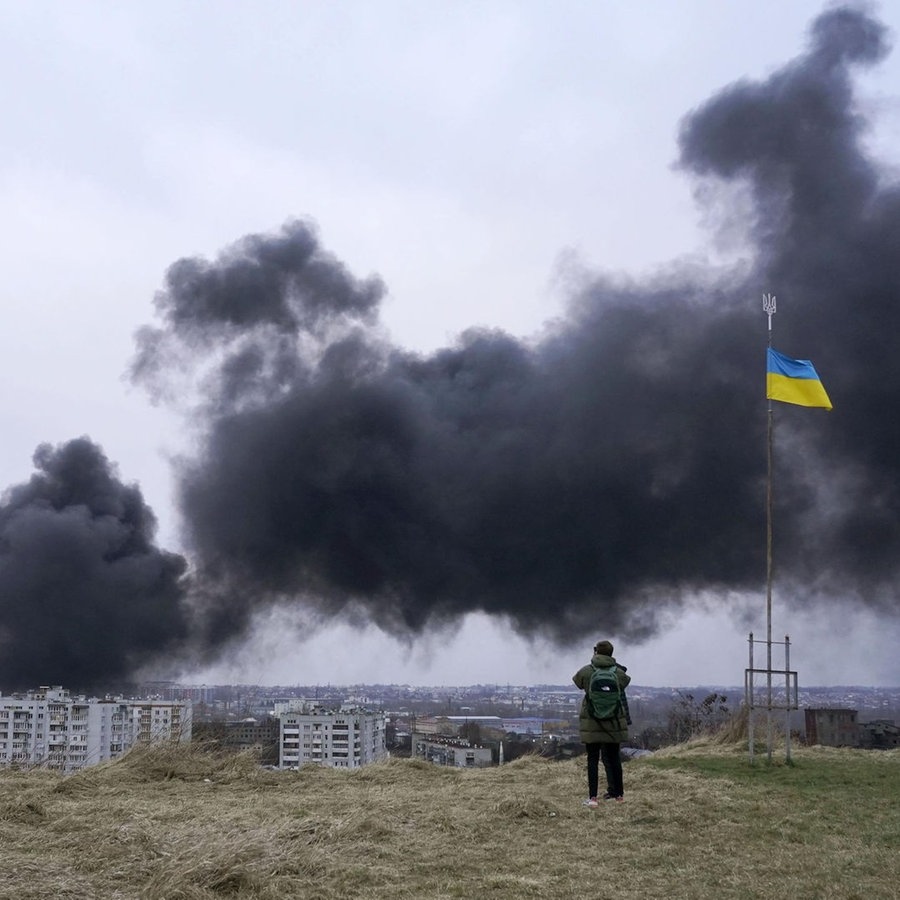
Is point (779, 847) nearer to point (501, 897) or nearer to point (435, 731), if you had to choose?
point (501, 897)

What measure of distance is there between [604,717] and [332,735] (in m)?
14.0

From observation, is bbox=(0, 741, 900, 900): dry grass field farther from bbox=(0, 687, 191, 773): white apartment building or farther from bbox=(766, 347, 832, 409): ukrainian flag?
bbox=(0, 687, 191, 773): white apartment building

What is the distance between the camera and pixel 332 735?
22.8 metres

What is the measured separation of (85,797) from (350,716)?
44.2ft

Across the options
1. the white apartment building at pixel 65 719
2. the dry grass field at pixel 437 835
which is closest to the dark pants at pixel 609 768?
the dry grass field at pixel 437 835

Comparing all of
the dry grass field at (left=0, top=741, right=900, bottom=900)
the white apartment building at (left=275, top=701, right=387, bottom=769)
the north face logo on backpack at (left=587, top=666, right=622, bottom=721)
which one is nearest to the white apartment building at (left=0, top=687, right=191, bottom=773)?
the white apartment building at (left=275, top=701, right=387, bottom=769)

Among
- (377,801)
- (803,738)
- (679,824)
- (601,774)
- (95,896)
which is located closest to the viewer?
(95,896)

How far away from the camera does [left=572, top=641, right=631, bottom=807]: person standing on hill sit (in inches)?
399

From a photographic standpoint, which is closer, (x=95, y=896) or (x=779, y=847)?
(x=95, y=896)

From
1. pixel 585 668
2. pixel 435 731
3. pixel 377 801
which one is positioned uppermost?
pixel 585 668

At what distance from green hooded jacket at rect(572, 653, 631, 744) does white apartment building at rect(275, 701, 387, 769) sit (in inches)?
484

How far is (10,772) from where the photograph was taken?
42.0 feet

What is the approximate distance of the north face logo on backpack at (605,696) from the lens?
1010cm

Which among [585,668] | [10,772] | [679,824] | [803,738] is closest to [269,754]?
[10,772]
